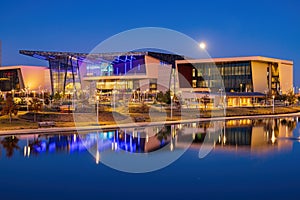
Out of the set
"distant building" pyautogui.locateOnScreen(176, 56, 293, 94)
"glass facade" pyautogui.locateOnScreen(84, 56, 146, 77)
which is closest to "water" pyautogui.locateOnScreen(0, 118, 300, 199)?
"distant building" pyautogui.locateOnScreen(176, 56, 293, 94)

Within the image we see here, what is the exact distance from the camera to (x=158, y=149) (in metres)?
16.4

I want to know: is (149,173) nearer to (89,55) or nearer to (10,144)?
(10,144)

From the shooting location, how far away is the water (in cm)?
940

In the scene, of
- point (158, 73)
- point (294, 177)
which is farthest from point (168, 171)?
point (158, 73)

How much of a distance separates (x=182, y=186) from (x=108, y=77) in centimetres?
6716

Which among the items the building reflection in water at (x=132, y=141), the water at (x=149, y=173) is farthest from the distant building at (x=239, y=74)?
the water at (x=149, y=173)

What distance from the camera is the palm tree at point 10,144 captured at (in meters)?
14.9

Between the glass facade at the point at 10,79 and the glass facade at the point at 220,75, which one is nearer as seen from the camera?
the glass facade at the point at 220,75

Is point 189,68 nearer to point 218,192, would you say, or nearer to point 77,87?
point 77,87

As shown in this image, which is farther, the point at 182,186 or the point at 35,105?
the point at 35,105

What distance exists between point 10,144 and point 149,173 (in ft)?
26.5

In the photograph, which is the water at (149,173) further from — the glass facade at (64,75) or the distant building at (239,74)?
the glass facade at (64,75)

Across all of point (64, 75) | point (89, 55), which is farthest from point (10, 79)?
Result: point (89, 55)

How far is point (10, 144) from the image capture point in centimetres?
1703
